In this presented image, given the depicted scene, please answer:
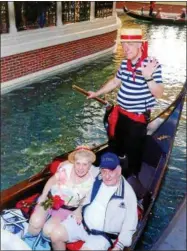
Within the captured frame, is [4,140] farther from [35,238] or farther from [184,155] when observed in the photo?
[35,238]

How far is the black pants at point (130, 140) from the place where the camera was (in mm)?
2182

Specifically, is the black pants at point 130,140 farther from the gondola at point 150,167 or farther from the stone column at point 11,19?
the stone column at point 11,19

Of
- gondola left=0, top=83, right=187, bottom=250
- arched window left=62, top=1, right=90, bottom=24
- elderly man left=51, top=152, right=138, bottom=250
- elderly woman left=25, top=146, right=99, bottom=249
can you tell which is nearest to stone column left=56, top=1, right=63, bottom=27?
arched window left=62, top=1, right=90, bottom=24

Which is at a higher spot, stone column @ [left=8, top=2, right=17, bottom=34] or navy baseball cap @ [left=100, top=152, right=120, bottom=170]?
stone column @ [left=8, top=2, right=17, bottom=34]

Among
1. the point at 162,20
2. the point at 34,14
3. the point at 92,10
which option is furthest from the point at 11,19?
the point at 162,20

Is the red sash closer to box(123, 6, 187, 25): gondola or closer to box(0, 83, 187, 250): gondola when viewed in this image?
box(0, 83, 187, 250): gondola

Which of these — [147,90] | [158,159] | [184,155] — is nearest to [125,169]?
[158,159]

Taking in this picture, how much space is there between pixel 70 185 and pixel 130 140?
0.57m

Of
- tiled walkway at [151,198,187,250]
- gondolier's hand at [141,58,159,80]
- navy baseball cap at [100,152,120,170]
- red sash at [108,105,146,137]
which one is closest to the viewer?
tiled walkway at [151,198,187,250]

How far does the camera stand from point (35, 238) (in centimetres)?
175

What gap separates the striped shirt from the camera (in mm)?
2018

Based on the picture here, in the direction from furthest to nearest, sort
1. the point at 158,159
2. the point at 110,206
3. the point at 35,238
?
the point at 158,159 < the point at 35,238 < the point at 110,206

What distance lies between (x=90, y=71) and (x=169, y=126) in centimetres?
386

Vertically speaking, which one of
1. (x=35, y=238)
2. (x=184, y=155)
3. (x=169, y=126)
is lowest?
(x=184, y=155)
